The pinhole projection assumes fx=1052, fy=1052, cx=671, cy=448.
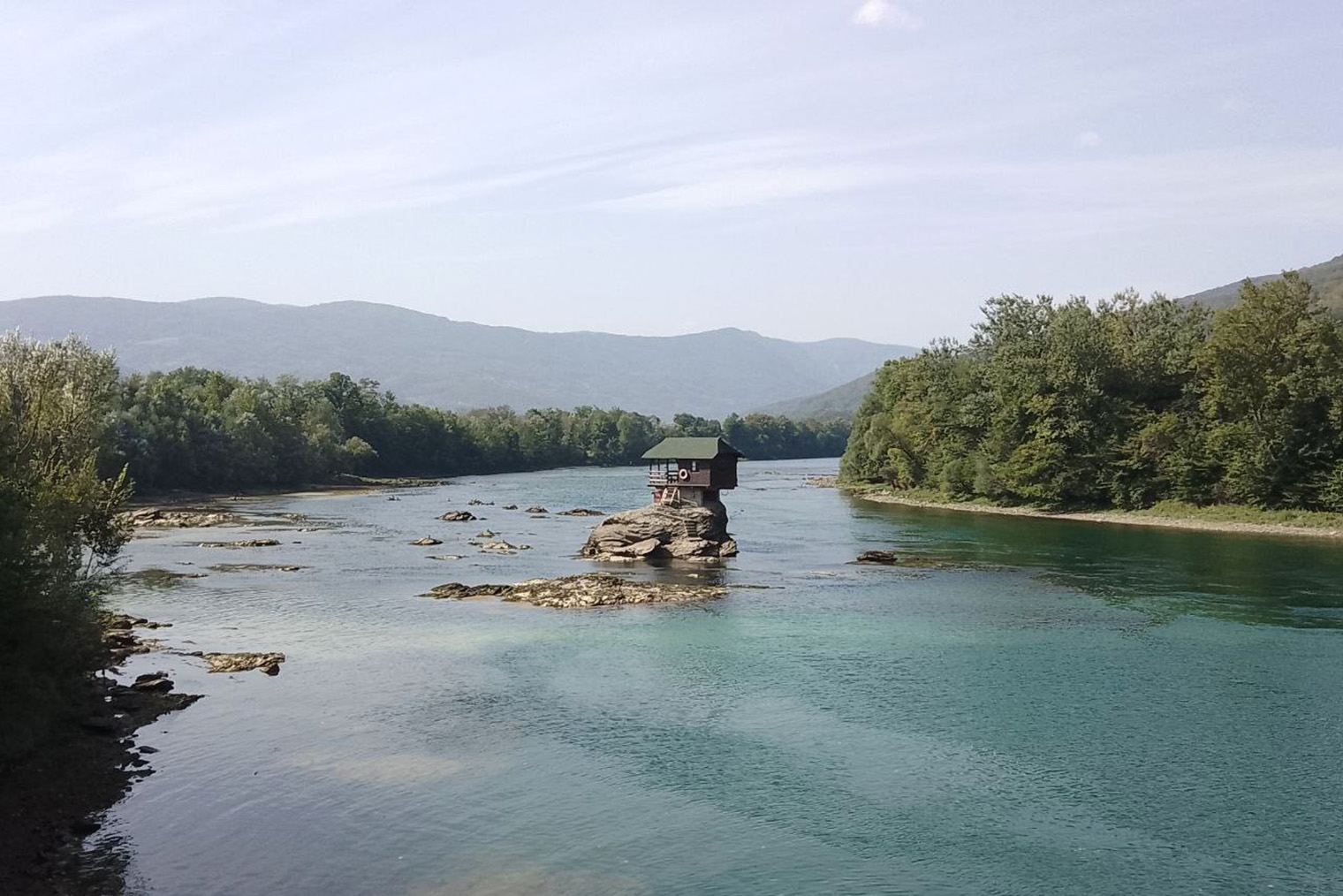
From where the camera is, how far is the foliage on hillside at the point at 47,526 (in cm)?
2495

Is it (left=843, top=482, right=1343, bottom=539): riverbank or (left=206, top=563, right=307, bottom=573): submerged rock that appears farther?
(left=843, top=482, right=1343, bottom=539): riverbank

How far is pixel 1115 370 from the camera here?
102 metres

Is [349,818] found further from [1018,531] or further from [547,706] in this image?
[1018,531]

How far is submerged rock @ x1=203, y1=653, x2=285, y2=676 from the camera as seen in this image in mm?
39125

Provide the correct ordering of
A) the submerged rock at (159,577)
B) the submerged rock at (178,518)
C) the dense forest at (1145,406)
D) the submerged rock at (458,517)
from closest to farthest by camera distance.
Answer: the submerged rock at (159,577)
the dense forest at (1145,406)
the submerged rock at (178,518)
the submerged rock at (458,517)

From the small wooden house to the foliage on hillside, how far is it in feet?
140

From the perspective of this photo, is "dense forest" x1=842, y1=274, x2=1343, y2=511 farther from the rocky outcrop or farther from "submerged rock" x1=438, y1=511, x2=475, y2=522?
"submerged rock" x1=438, y1=511, x2=475, y2=522

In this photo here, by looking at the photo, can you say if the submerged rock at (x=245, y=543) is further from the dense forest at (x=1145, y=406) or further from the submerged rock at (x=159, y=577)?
the dense forest at (x=1145, y=406)

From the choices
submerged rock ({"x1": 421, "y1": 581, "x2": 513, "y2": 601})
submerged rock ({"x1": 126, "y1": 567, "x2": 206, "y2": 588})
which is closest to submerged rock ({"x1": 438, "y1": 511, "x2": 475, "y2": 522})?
submerged rock ({"x1": 126, "y1": 567, "x2": 206, "y2": 588})

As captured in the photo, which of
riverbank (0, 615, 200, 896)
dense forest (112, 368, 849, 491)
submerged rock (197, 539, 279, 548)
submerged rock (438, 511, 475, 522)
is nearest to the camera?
riverbank (0, 615, 200, 896)

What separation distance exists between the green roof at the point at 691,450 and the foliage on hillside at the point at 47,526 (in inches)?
1673

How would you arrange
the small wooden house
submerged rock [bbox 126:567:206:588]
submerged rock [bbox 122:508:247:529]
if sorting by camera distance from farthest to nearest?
1. submerged rock [bbox 122:508:247:529]
2. the small wooden house
3. submerged rock [bbox 126:567:206:588]

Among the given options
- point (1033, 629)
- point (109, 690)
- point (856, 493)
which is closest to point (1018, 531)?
point (1033, 629)

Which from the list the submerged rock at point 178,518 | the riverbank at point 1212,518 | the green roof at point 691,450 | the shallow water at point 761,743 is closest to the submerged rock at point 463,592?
the shallow water at point 761,743
